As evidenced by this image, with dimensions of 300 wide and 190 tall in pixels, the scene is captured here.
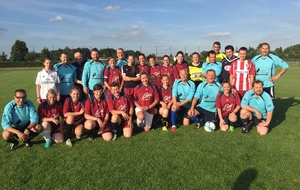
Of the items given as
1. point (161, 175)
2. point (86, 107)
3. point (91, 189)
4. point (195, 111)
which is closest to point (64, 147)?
point (86, 107)

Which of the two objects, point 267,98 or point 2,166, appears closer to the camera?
point 2,166

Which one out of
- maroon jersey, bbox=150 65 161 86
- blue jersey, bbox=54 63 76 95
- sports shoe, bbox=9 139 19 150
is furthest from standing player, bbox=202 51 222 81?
sports shoe, bbox=9 139 19 150

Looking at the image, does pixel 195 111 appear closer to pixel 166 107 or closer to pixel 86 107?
pixel 166 107

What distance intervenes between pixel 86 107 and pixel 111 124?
24.4 inches

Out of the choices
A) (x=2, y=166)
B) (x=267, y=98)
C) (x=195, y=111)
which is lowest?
(x=2, y=166)

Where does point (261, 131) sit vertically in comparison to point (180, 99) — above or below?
below

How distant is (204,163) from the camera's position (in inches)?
152

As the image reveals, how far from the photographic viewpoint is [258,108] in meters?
5.54

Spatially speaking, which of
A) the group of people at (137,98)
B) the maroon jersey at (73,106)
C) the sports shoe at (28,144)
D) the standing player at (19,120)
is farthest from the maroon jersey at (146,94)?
the sports shoe at (28,144)

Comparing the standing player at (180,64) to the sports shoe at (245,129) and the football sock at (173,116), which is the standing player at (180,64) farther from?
the sports shoe at (245,129)

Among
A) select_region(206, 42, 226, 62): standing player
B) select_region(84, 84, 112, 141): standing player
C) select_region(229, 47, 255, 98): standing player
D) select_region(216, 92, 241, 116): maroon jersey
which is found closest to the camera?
select_region(84, 84, 112, 141): standing player

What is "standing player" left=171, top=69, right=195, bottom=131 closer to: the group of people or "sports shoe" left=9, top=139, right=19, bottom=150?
the group of people

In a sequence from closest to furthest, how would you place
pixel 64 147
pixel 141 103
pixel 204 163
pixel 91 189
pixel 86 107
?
pixel 91 189 < pixel 204 163 < pixel 64 147 < pixel 86 107 < pixel 141 103

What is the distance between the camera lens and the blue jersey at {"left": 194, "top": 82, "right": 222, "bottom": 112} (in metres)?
5.90
